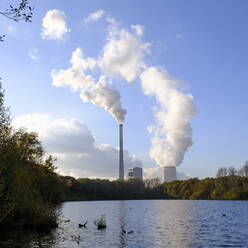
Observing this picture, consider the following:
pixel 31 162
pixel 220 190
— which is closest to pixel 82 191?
pixel 220 190

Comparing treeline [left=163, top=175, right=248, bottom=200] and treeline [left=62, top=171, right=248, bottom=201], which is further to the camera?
treeline [left=62, top=171, right=248, bottom=201]

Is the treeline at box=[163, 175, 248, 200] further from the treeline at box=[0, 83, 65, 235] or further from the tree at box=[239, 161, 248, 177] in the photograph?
the treeline at box=[0, 83, 65, 235]

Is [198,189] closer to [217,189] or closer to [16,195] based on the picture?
[217,189]

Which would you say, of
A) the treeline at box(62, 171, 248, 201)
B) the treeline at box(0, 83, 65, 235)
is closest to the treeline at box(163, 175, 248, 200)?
the treeline at box(62, 171, 248, 201)

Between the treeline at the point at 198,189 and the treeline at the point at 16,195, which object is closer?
the treeline at the point at 16,195

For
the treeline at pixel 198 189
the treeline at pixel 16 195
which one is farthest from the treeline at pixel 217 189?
the treeline at pixel 16 195

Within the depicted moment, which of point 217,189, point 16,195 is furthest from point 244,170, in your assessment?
point 16,195

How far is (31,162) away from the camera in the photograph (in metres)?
45.8

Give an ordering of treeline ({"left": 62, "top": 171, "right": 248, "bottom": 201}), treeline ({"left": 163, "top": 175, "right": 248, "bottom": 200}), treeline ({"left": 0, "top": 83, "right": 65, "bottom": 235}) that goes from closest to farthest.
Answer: treeline ({"left": 0, "top": 83, "right": 65, "bottom": 235})
treeline ({"left": 163, "top": 175, "right": 248, "bottom": 200})
treeline ({"left": 62, "top": 171, "right": 248, "bottom": 201})

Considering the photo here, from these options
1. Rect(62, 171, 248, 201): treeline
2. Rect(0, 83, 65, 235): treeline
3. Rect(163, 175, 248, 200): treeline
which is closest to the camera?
Rect(0, 83, 65, 235): treeline

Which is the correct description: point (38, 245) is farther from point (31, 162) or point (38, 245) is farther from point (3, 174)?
point (31, 162)

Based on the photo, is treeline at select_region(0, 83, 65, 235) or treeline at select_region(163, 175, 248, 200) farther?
treeline at select_region(163, 175, 248, 200)

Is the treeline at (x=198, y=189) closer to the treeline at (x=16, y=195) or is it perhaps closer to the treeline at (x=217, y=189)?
the treeline at (x=217, y=189)

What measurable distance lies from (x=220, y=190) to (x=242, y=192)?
16.3 m
